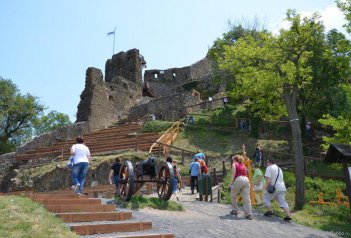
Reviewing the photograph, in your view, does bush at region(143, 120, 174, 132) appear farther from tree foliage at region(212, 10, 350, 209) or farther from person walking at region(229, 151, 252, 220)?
person walking at region(229, 151, 252, 220)

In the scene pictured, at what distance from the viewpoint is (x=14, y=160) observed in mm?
27344

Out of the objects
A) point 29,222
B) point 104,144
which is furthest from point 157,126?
point 29,222

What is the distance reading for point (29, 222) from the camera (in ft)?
24.7

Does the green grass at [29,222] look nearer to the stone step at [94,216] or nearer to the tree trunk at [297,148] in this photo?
the stone step at [94,216]

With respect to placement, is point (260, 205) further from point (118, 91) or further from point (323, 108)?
point (118, 91)

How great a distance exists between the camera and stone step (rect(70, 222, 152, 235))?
303 inches

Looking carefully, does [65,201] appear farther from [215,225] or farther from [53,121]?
[53,121]

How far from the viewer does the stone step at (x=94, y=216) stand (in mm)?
8352

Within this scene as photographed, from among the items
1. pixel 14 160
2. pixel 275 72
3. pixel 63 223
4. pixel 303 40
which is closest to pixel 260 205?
pixel 275 72

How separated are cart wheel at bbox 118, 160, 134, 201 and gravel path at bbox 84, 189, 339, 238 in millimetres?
598

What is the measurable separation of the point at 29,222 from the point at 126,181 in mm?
3750

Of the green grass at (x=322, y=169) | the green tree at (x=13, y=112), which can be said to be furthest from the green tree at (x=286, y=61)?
the green tree at (x=13, y=112)

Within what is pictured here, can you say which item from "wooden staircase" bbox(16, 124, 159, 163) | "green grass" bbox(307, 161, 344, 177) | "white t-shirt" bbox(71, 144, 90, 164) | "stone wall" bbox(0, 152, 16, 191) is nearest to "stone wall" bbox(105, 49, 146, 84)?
"wooden staircase" bbox(16, 124, 159, 163)

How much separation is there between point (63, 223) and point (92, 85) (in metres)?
28.3
